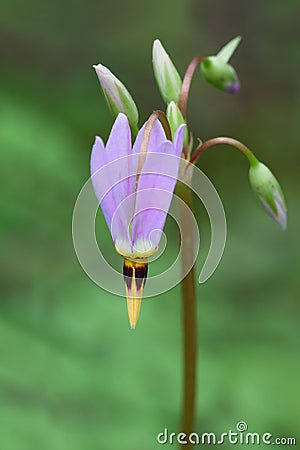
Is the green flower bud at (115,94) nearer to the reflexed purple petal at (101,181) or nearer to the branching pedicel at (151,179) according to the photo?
the branching pedicel at (151,179)

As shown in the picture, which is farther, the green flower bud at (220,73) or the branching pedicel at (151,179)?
the green flower bud at (220,73)

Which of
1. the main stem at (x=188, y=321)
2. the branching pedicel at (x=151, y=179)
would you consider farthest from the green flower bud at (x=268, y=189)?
the main stem at (x=188, y=321)

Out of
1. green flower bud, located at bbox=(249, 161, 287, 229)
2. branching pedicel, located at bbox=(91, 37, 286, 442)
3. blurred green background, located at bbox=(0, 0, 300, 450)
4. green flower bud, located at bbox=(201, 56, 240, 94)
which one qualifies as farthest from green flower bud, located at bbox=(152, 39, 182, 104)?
blurred green background, located at bbox=(0, 0, 300, 450)

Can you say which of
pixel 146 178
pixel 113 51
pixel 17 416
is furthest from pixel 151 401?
pixel 113 51

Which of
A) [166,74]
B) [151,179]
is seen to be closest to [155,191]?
[151,179]

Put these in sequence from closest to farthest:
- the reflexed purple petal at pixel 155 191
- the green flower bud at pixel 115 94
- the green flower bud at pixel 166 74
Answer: the reflexed purple petal at pixel 155 191, the green flower bud at pixel 115 94, the green flower bud at pixel 166 74
